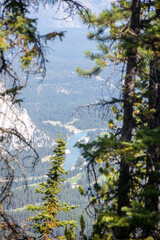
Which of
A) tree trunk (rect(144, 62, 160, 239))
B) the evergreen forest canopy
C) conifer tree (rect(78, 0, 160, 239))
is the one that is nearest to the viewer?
the evergreen forest canopy

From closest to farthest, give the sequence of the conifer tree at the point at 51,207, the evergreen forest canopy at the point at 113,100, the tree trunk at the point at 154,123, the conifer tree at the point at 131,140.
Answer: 1. the evergreen forest canopy at the point at 113,100
2. the conifer tree at the point at 131,140
3. the tree trunk at the point at 154,123
4. the conifer tree at the point at 51,207

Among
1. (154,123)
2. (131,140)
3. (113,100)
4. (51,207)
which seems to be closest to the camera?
(113,100)

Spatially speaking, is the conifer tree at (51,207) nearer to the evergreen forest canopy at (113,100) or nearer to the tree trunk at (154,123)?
the evergreen forest canopy at (113,100)

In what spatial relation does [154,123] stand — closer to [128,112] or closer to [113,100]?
[128,112]

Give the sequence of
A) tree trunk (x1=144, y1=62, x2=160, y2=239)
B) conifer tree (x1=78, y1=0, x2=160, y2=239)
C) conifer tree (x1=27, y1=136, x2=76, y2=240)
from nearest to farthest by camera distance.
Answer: conifer tree (x1=78, y1=0, x2=160, y2=239) → tree trunk (x1=144, y1=62, x2=160, y2=239) → conifer tree (x1=27, y1=136, x2=76, y2=240)

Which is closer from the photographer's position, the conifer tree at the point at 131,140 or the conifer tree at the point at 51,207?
the conifer tree at the point at 131,140

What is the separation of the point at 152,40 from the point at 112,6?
3.46 metres

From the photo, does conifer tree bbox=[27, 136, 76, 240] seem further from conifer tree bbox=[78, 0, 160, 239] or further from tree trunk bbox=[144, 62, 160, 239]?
tree trunk bbox=[144, 62, 160, 239]

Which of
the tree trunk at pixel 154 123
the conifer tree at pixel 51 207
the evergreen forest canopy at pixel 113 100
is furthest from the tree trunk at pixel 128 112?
the conifer tree at pixel 51 207

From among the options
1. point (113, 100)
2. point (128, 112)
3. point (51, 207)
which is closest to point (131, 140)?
point (128, 112)

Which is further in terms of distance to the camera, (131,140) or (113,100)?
(131,140)

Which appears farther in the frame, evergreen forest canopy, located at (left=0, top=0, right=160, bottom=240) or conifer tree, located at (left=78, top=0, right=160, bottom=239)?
conifer tree, located at (left=78, top=0, right=160, bottom=239)

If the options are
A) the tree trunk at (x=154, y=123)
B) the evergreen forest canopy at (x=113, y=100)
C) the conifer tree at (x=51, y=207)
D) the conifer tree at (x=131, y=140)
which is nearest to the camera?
the evergreen forest canopy at (x=113, y=100)

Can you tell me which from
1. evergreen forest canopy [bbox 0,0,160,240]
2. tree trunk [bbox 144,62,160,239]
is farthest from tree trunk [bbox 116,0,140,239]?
tree trunk [bbox 144,62,160,239]
